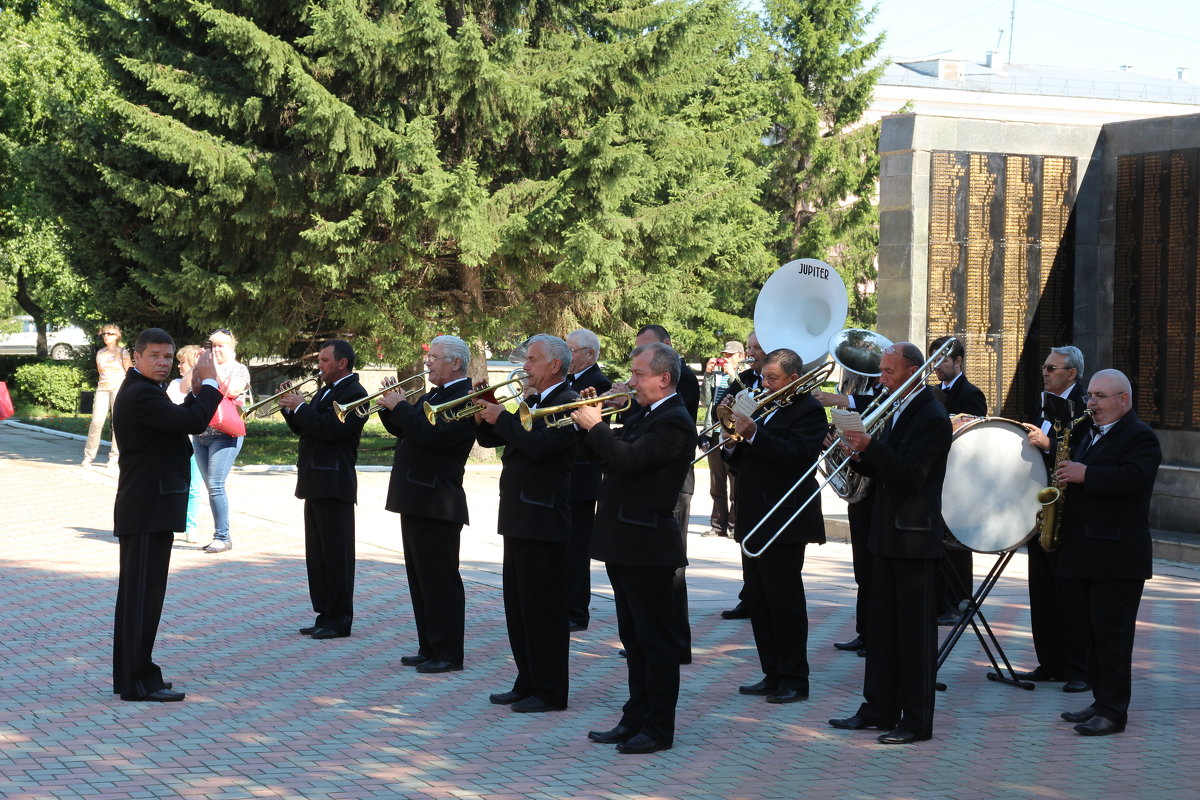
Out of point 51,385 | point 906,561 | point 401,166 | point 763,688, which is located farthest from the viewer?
point 51,385

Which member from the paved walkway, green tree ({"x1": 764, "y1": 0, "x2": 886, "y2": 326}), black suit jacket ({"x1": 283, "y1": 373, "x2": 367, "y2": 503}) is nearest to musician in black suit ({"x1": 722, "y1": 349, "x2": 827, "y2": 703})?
the paved walkway

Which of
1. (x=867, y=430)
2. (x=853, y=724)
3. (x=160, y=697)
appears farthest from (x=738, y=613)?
(x=160, y=697)

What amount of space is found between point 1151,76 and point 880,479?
7650cm

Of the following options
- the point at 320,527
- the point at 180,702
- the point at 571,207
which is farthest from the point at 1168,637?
the point at 571,207

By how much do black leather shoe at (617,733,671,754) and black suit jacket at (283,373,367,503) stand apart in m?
3.28

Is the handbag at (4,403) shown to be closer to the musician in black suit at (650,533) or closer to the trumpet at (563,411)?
the trumpet at (563,411)

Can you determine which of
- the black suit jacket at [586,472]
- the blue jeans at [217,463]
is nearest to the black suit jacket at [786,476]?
the black suit jacket at [586,472]

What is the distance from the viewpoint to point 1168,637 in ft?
31.1

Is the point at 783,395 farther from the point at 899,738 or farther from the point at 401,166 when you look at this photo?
the point at 401,166

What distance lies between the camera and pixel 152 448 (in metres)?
7.66

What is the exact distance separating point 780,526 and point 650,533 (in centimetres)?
131

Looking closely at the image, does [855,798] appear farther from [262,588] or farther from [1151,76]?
[1151,76]

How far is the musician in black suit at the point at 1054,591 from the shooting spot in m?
8.12

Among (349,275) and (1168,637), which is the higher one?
(349,275)
